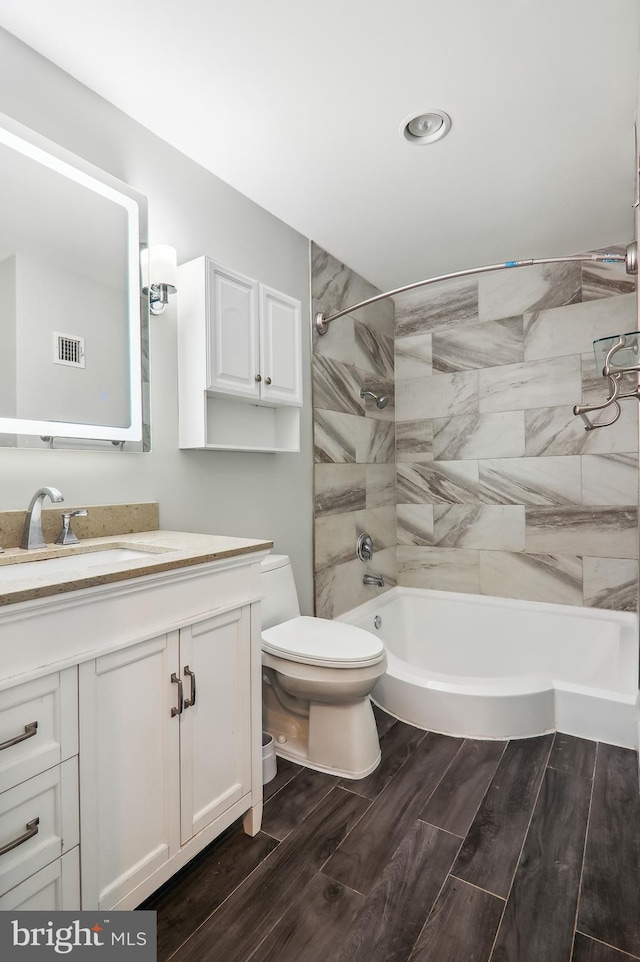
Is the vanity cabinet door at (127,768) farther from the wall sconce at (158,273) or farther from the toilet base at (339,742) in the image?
the wall sconce at (158,273)

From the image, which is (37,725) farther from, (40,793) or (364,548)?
(364,548)

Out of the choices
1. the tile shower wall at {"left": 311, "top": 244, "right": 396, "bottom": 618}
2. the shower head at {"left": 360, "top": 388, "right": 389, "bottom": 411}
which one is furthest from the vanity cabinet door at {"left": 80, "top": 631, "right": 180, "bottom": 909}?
the shower head at {"left": 360, "top": 388, "right": 389, "bottom": 411}

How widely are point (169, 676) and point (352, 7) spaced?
1.87 metres

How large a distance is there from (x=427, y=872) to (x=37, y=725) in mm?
1113

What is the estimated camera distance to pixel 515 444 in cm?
295

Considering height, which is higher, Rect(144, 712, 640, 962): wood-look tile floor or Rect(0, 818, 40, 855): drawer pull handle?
Rect(0, 818, 40, 855): drawer pull handle

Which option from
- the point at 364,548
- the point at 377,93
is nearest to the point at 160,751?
the point at 364,548

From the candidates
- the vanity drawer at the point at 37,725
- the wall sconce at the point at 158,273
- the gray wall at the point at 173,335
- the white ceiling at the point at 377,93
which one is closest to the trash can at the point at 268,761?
the gray wall at the point at 173,335

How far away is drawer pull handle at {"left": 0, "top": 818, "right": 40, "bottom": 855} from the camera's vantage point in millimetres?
897

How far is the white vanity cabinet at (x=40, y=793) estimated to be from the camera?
0.90 metres

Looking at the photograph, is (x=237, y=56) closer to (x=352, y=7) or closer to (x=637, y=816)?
(x=352, y=7)

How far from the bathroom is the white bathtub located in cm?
16

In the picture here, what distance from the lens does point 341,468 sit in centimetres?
281

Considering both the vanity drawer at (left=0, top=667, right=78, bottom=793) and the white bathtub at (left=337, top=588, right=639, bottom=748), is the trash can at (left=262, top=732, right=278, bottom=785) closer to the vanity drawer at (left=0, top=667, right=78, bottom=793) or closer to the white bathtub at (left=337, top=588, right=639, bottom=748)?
the white bathtub at (left=337, top=588, right=639, bottom=748)
